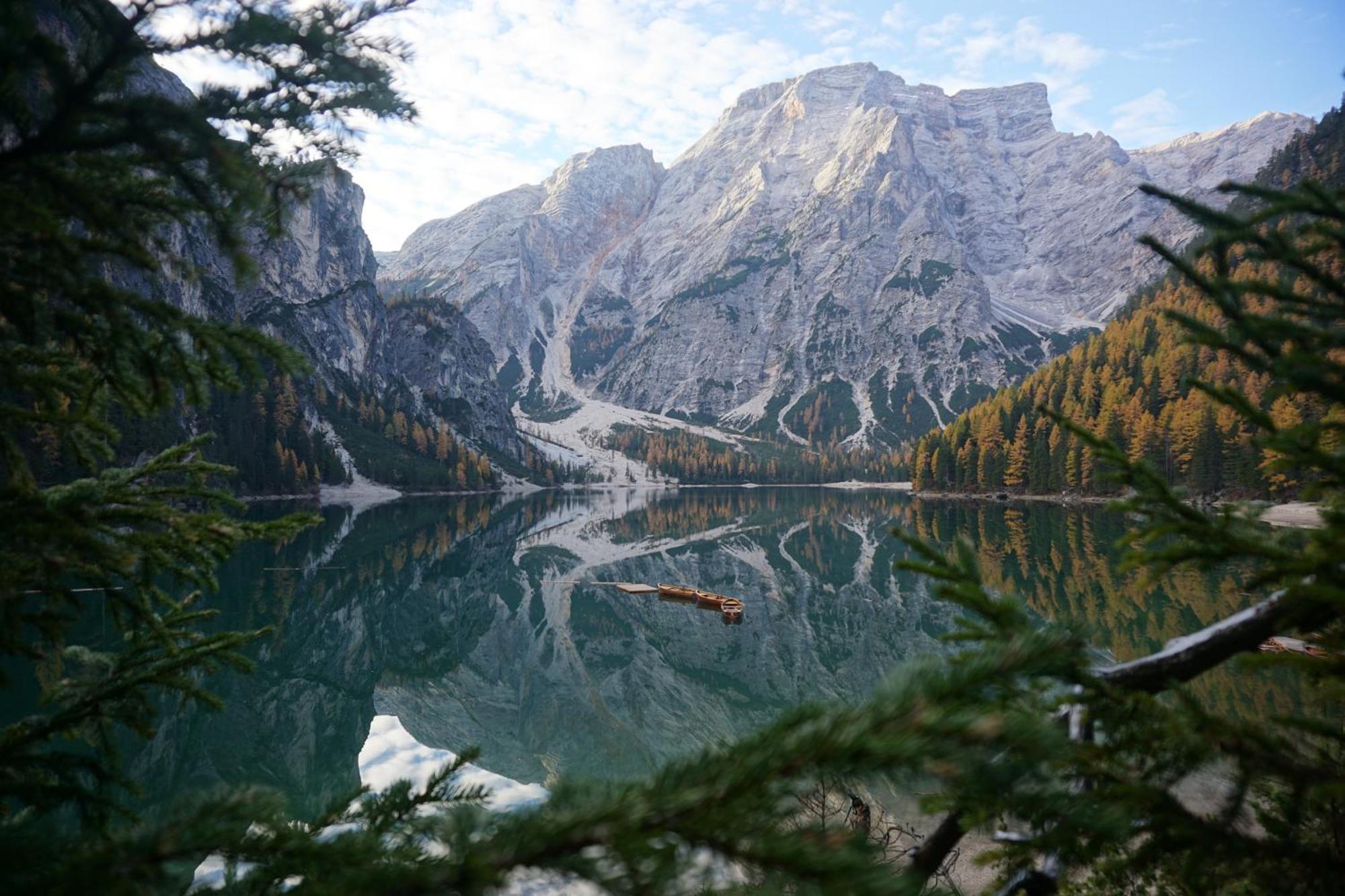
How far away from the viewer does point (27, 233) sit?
2.52 metres

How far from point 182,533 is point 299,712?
78.1 ft

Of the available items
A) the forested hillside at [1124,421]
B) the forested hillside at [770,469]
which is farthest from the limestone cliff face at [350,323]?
the forested hillside at [1124,421]

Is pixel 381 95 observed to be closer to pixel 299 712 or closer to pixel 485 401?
pixel 299 712

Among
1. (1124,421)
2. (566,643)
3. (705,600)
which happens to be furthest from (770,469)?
(566,643)

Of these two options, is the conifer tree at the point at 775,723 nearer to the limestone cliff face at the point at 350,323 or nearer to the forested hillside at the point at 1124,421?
the forested hillside at the point at 1124,421

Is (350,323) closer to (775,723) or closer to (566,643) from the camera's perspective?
(566,643)

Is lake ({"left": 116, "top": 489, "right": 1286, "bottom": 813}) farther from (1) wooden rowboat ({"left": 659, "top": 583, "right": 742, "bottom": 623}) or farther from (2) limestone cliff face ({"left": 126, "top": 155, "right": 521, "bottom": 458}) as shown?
(2) limestone cliff face ({"left": 126, "top": 155, "right": 521, "bottom": 458})

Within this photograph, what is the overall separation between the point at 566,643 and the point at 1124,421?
79.7m

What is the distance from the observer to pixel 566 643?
108ft

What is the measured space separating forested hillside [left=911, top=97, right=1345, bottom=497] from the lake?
20493 mm

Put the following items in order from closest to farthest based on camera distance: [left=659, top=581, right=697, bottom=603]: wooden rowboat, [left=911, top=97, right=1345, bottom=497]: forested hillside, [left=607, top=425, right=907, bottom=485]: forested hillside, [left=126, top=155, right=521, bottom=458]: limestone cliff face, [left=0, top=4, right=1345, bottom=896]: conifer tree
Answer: [left=0, top=4, right=1345, bottom=896]: conifer tree → [left=659, top=581, right=697, bottom=603]: wooden rowboat → [left=911, top=97, right=1345, bottom=497]: forested hillside → [left=126, top=155, right=521, bottom=458]: limestone cliff face → [left=607, top=425, right=907, bottom=485]: forested hillside

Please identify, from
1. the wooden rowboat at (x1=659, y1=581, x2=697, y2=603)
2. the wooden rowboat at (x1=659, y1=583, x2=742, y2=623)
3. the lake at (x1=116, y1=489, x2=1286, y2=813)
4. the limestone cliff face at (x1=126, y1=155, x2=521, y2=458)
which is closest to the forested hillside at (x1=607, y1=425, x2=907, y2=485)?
the limestone cliff face at (x1=126, y1=155, x2=521, y2=458)

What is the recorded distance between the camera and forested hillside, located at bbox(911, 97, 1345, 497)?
220ft

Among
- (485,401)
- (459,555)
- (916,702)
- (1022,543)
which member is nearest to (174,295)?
(459,555)
